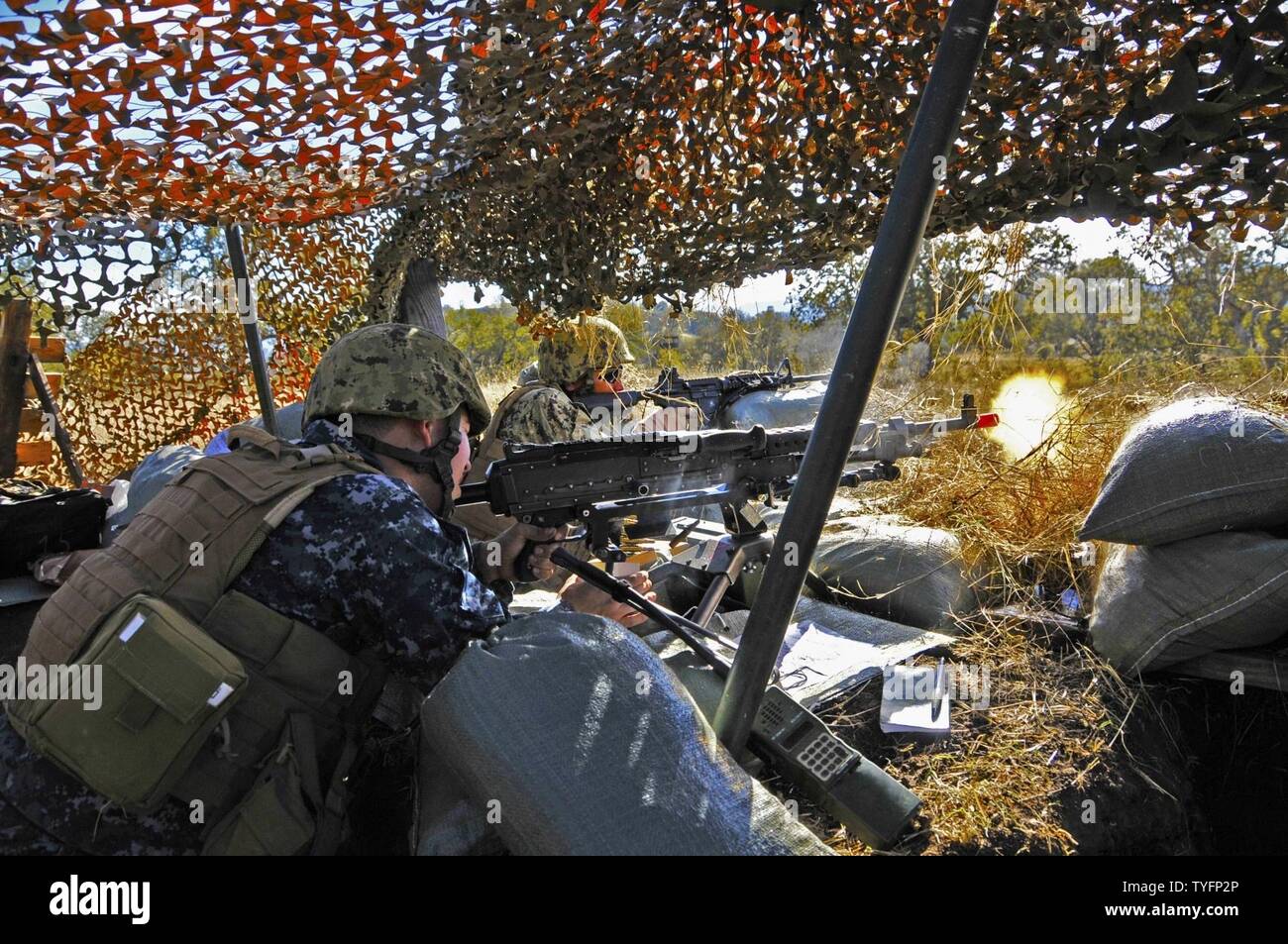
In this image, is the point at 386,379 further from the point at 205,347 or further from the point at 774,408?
the point at 774,408

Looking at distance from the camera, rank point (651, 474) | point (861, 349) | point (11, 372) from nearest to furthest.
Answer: point (861, 349), point (651, 474), point (11, 372)

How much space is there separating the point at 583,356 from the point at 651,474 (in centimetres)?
279

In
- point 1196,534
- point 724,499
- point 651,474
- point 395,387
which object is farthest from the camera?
point 724,499

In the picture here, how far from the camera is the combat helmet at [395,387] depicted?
7.43ft

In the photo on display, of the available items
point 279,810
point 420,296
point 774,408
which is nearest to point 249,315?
point 420,296

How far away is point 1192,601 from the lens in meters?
2.67

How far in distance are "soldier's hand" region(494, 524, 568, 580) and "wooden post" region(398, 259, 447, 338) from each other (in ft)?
7.30

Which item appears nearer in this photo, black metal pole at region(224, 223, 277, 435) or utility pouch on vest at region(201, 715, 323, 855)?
utility pouch on vest at region(201, 715, 323, 855)

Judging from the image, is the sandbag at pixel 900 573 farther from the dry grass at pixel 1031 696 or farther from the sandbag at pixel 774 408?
the sandbag at pixel 774 408

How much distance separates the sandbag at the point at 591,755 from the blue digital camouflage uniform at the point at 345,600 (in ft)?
0.48

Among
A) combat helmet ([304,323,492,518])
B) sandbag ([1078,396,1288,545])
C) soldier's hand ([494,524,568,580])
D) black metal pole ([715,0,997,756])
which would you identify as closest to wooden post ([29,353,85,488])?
combat helmet ([304,323,492,518])

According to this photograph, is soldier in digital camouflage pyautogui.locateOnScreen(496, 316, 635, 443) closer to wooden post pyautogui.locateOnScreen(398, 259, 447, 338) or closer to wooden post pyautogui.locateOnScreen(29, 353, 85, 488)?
wooden post pyautogui.locateOnScreen(398, 259, 447, 338)

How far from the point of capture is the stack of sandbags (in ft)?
8.52

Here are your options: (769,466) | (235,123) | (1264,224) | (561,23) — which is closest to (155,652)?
(235,123)
